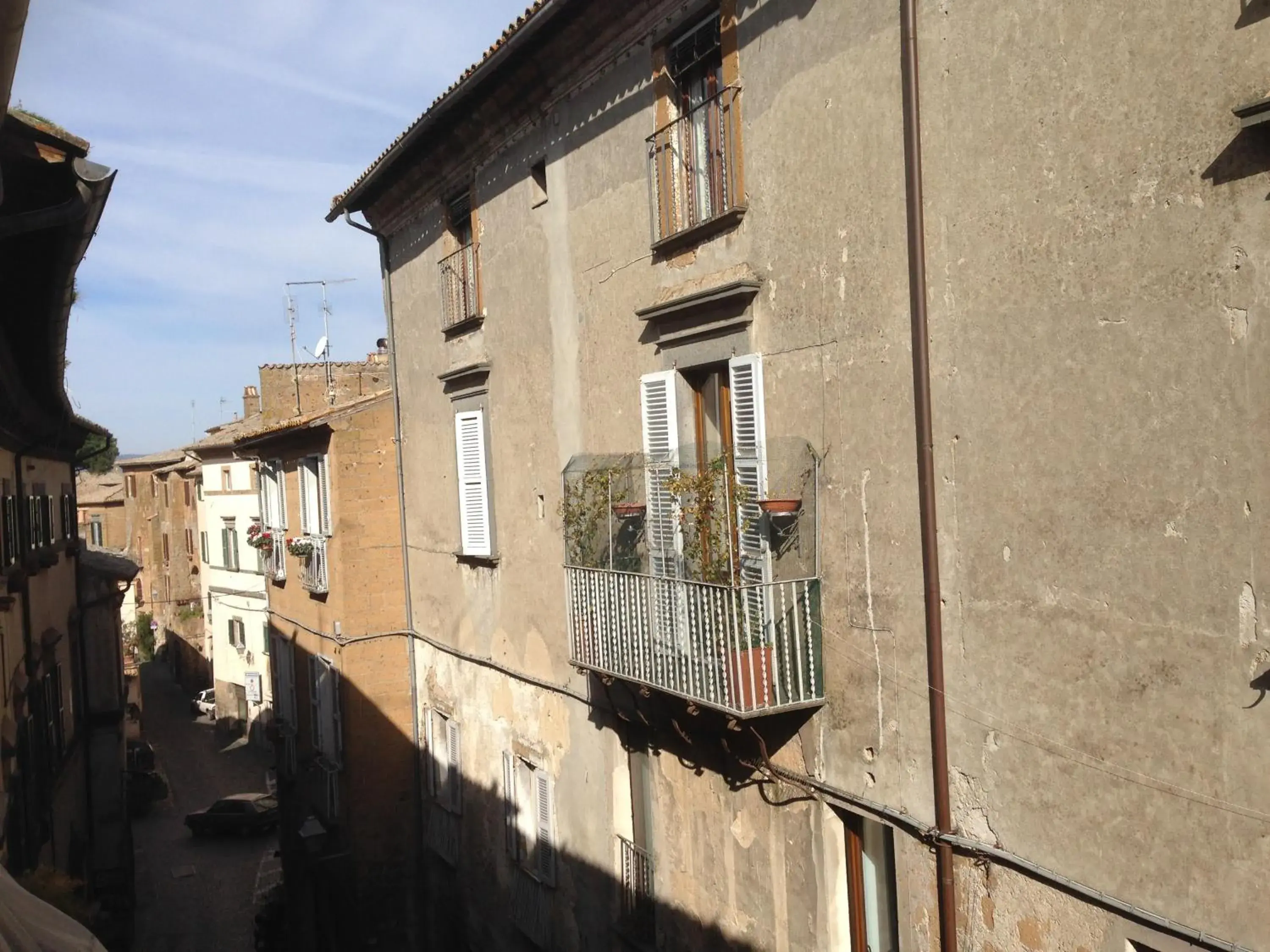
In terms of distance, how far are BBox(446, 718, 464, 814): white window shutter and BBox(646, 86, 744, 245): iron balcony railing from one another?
7.64 meters

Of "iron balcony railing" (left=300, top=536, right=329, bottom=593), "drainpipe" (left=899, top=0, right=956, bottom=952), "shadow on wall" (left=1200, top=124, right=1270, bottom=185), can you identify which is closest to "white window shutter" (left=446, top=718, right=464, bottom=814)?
"iron balcony railing" (left=300, top=536, right=329, bottom=593)

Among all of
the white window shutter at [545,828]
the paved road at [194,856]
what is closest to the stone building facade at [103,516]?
the paved road at [194,856]

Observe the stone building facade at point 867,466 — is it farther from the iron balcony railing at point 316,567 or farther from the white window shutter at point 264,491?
the white window shutter at point 264,491

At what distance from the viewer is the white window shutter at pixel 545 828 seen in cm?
1122

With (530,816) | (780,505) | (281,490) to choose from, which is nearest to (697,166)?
(780,505)

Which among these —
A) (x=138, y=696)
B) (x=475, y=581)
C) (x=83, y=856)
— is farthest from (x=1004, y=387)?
(x=138, y=696)

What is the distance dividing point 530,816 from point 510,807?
487mm

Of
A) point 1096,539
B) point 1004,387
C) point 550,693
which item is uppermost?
point 1004,387

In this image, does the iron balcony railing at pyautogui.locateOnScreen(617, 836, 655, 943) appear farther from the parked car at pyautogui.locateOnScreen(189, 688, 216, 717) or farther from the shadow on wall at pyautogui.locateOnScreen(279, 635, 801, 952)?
the parked car at pyautogui.locateOnScreen(189, 688, 216, 717)

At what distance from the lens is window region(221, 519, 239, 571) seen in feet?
111

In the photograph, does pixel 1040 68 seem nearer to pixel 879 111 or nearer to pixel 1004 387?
pixel 879 111

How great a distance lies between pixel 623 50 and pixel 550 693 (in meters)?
6.06

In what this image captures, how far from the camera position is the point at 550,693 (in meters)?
11.2

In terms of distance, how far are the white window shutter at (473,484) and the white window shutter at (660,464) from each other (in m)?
3.76
